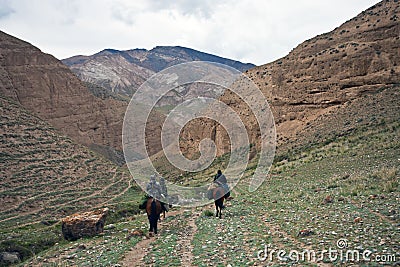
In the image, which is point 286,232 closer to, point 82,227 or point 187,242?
point 187,242

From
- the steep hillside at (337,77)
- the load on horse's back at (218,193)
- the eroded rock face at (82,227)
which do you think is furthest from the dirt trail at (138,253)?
the steep hillside at (337,77)

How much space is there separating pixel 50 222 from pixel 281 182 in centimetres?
1801

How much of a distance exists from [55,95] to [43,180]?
54.5m

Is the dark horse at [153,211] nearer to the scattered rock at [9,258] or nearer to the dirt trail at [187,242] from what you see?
the dirt trail at [187,242]

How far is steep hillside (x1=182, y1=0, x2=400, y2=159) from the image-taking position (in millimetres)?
41719

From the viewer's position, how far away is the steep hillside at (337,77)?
41719 mm

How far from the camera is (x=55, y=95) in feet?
301

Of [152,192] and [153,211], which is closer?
[153,211]

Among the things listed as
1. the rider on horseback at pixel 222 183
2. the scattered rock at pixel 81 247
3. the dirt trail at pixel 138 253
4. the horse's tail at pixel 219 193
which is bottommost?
the scattered rock at pixel 81 247

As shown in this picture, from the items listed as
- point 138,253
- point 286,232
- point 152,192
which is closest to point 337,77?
point 152,192

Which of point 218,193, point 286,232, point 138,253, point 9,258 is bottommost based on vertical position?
point 9,258

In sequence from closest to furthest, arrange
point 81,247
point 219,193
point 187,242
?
point 187,242 < point 81,247 < point 219,193

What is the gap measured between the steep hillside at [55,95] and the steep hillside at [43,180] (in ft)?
75.8

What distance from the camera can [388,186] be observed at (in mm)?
14773
